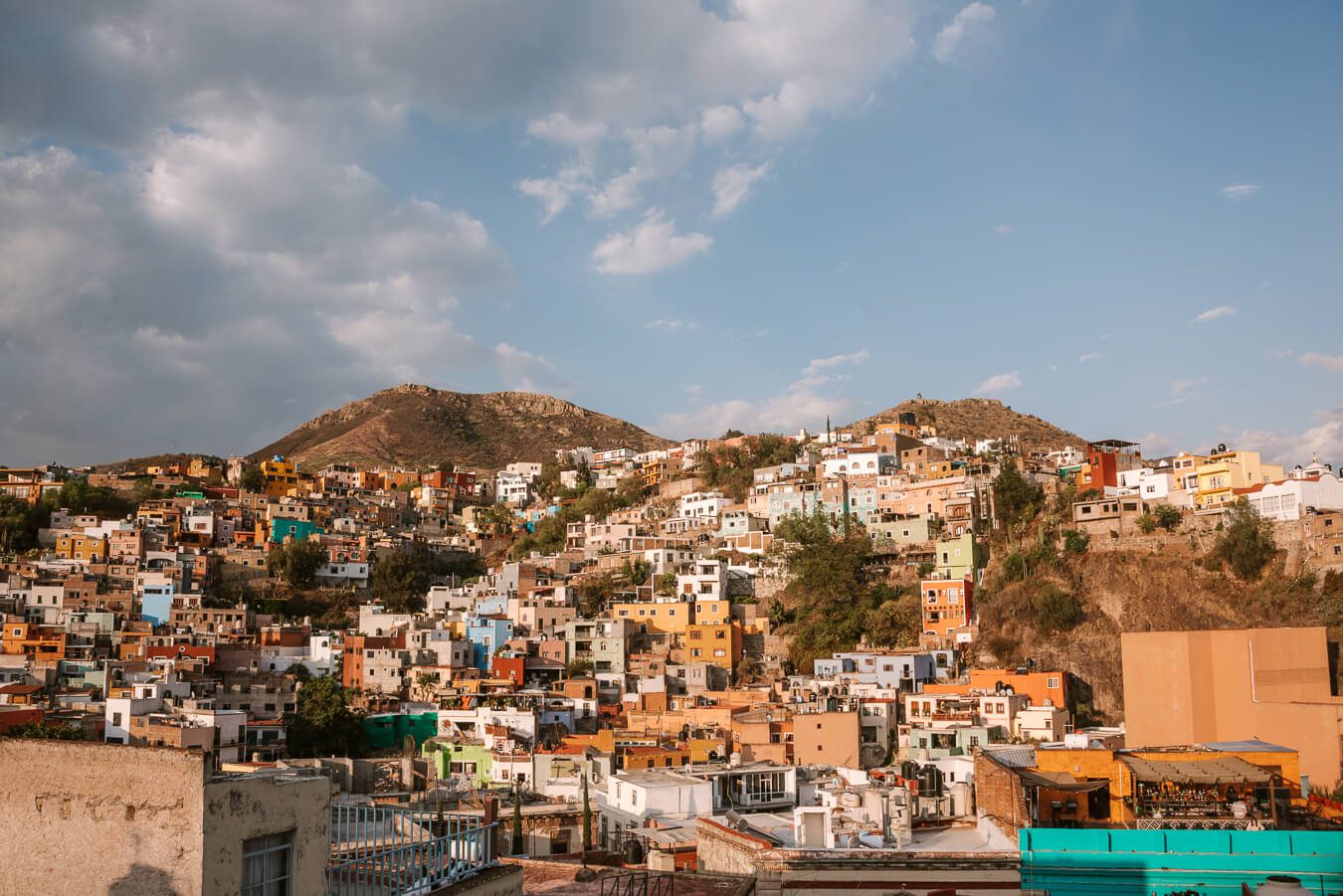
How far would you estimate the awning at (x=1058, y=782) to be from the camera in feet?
39.2

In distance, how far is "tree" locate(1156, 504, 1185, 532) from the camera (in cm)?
3562

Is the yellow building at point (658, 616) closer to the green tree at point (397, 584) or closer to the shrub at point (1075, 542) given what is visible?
the green tree at point (397, 584)

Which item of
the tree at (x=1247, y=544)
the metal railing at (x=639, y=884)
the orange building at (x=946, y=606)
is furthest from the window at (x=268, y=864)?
the orange building at (x=946, y=606)

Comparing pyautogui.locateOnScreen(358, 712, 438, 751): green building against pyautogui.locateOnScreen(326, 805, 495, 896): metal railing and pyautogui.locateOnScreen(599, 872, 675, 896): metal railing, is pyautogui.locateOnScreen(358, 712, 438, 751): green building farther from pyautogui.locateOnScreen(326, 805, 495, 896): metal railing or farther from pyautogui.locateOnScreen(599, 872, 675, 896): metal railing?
pyautogui.locateOnScreen(326, 805, 495, 896): metal railing

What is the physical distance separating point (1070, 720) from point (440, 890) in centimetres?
2593

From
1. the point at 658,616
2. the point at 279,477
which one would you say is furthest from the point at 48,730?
the point at 279,477

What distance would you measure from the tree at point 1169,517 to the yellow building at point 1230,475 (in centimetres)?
95

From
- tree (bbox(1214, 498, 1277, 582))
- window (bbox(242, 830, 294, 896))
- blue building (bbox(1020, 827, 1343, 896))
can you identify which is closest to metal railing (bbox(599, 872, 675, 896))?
blue building (bbox(1020, 827, 1343, 896))

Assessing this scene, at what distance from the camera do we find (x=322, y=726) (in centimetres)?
2955

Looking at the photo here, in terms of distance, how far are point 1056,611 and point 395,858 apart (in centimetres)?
3132

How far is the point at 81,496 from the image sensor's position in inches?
1987

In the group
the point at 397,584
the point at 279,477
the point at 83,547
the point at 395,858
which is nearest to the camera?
the point at 395,858

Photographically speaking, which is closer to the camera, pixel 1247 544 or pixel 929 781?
pixel 929 781

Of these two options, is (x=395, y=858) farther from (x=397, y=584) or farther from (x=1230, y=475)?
(x=397, y=584)
